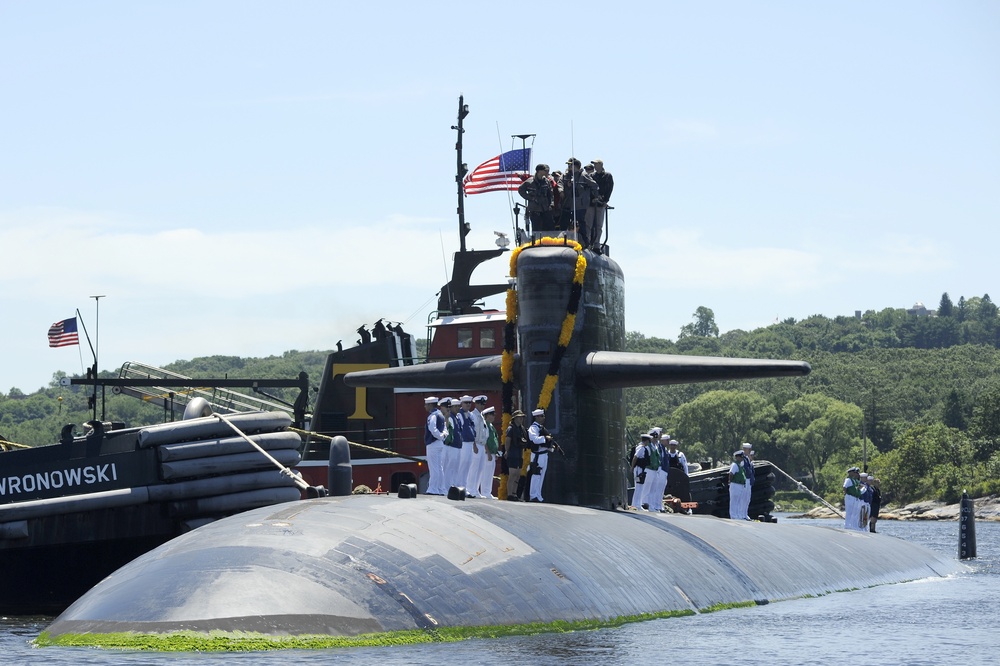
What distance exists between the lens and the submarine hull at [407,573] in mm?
10680

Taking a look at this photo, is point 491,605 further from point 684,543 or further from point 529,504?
point 684,543

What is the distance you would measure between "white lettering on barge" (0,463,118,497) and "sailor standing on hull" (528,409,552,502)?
18.9ft

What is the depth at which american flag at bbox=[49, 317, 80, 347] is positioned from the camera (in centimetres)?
2905

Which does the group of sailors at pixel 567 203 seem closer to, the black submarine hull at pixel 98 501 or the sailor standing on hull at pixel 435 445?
the sailor standing on hull at pixel 435 445

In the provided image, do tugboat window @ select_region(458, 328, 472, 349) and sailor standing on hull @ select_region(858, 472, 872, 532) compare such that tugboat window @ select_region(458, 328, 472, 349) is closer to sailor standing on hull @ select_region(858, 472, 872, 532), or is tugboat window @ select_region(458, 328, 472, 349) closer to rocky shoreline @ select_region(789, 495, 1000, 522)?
sailor standing on hull @ select_region(858, 472, 872, 532)

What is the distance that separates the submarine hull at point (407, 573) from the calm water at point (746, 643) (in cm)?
29

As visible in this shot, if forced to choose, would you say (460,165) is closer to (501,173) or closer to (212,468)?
(501,173)

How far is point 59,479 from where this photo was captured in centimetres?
1830

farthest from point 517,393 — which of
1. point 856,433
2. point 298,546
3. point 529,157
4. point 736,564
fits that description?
point 856,433

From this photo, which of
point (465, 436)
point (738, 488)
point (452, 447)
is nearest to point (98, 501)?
point (452, 447)

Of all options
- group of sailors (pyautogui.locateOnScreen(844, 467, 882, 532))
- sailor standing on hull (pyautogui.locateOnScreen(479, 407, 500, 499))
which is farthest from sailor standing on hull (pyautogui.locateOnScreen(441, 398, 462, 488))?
group of sailors (pyautogui.locateOnScreen(844, 467, 882, 532))

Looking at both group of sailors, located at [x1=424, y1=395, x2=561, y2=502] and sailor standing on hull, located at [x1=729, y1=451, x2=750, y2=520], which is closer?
group of sailors, located at [x1=424, y1=395, x2=561, y2=502]

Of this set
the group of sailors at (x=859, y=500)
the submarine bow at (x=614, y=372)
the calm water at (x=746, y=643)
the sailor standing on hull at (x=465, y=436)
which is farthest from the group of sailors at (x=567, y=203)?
the group of sailors at (x=859, y=500)

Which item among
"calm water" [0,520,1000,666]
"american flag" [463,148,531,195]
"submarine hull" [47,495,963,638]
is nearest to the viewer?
"calm water" [0,520,1000,666]
